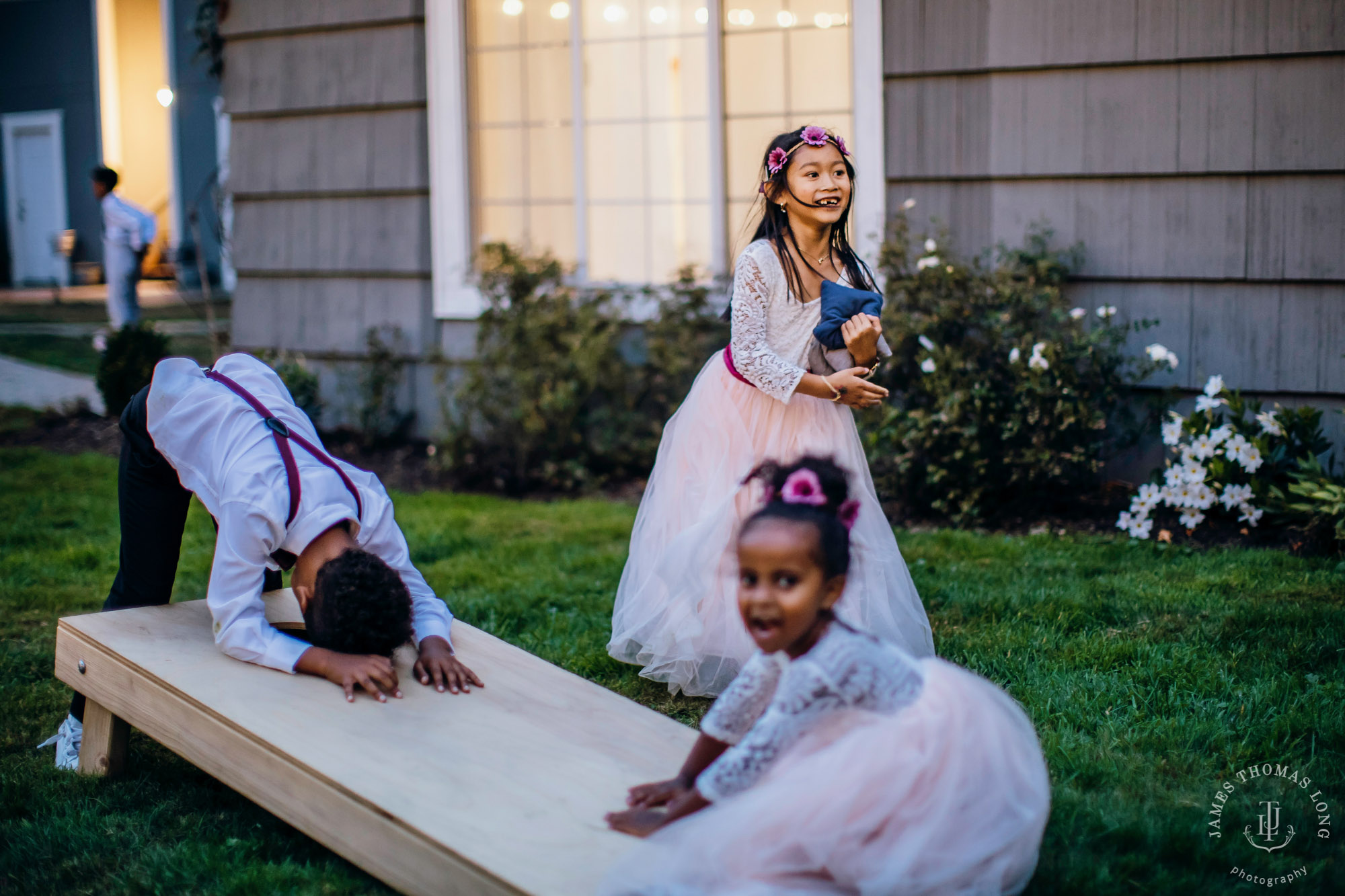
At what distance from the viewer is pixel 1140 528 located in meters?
4.90

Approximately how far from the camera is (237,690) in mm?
2881

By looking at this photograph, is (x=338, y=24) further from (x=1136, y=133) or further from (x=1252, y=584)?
(x=1252, y=584)

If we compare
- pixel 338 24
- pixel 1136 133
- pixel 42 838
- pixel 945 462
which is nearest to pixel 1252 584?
pixel 945 462

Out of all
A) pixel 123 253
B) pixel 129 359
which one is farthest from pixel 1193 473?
pixel 123 253

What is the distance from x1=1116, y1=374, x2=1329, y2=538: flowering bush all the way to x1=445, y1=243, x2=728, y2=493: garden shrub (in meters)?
2.30

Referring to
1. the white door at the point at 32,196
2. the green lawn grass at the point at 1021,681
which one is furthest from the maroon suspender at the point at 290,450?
the white door at the point at 32,196

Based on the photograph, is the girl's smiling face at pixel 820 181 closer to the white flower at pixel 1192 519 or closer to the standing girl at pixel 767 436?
the standing girl at pixel 767 436

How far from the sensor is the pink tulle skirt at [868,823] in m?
2.10

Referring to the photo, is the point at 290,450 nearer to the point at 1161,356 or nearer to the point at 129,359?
the point at 1161,356

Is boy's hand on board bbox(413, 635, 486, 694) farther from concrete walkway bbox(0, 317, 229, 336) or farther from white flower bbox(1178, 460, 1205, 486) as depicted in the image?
concrete walkway bbox(0, 317, 229, 336)

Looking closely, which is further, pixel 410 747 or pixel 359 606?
pixel 359 606

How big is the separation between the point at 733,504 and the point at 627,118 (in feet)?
12.3

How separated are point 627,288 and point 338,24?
8.01 ft

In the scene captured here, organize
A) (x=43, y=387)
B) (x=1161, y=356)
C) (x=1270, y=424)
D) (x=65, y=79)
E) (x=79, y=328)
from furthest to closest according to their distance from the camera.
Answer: (x=65, y=79)
(x=79, y=328)
(x=43, y=387)
(x=1161, y=356)
(x=1270, y=424)
